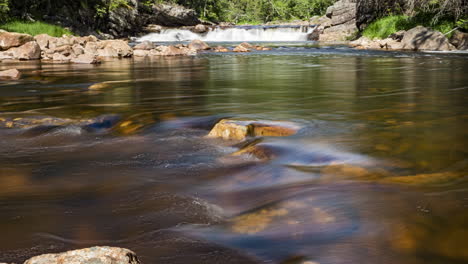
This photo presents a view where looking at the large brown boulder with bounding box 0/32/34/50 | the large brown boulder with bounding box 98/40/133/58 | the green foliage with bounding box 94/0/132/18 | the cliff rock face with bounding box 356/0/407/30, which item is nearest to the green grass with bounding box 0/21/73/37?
the large brown boulder with bounding box 0/32/34/50

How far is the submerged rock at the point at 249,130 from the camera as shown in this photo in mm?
4406

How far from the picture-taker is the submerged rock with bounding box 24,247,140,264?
165 cm

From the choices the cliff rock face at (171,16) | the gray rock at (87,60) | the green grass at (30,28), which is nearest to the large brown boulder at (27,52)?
→ the gray rock at (87,60)

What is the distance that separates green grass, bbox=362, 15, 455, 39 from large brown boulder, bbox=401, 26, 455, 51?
1596mm

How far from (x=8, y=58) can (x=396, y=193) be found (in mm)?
17004

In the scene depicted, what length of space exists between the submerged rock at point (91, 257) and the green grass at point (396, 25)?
2134 cm

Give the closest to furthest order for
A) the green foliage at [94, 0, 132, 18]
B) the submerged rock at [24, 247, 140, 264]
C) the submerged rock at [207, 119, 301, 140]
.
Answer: the submerged rock at [24, 247, 140, 264] < the submerged rock at [207, 119, 301, 140] < the green foliage at [94, 0, 132, 18]

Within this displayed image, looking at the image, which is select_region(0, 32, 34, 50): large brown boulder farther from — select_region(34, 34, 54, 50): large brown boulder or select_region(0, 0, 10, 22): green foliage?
select_region(0, 0, 10, 22): green foliage

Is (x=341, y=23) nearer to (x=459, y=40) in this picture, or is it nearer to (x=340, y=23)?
(x=340, y=23)

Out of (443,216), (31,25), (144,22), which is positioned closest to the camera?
(443,216)

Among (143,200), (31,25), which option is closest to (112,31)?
(31,25)

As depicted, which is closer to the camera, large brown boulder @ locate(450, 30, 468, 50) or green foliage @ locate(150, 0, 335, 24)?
large brown boulder @ locate(450, 30, 468, 50)

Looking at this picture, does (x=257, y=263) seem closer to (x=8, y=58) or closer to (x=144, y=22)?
(x=8, y=58)

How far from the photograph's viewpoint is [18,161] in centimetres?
385
